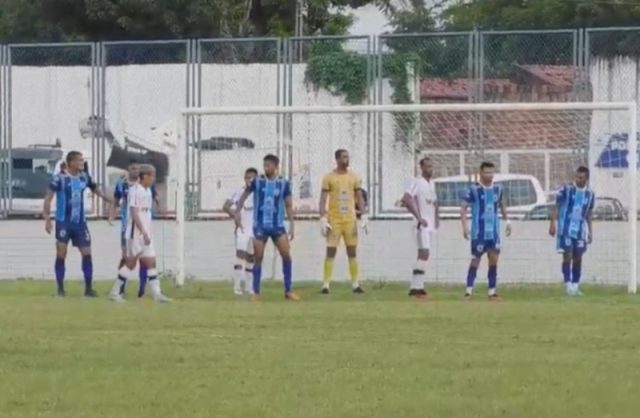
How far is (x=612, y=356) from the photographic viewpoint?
1398 cm

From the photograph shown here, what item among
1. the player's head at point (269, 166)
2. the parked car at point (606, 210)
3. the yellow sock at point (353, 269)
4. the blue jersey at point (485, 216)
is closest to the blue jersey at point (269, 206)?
the player's head at point (269, 166)

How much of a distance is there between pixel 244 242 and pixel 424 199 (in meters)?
2.85

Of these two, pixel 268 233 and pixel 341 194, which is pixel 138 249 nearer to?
pixel 268 233

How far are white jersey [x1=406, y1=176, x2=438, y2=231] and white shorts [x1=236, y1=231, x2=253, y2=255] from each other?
249 centimetres

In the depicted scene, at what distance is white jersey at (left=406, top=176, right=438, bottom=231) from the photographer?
969 inches

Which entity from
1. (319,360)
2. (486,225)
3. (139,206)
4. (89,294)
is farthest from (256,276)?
(319,360)

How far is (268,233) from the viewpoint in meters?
23.6

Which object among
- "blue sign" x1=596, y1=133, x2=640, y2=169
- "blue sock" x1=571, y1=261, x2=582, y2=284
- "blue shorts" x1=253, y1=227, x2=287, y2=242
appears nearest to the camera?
"blue shorts" x1=253, y1=227, x2=287, y2=242

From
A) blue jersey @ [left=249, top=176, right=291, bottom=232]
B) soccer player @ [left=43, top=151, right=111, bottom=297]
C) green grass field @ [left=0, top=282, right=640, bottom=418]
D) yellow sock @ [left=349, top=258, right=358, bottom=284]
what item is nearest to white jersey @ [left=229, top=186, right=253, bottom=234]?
blue jersey @ [left=249, top=176, right=291, bottom=232]

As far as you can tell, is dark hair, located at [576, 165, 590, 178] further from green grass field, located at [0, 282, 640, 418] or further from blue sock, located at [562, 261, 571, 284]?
green grass field, located at [0, 282, 640, 418]

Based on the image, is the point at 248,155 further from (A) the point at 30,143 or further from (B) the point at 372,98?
(A) the point at 30,143

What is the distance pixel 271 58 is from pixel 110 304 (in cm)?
1181

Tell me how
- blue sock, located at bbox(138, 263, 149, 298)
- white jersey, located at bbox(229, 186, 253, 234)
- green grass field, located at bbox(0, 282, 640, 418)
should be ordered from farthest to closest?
1. white jersey, located at bbox(229, 186, 253, 234)
2. blue sock, located at bbox(138, 263, 149, 298)
3. green grass field, located at bbox(0, 282, 640, 418)

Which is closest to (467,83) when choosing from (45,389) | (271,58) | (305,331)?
(271,58)
